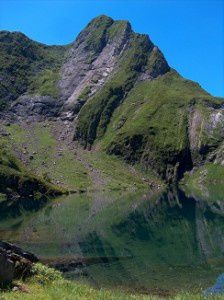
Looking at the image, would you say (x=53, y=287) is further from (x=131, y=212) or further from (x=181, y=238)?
(x=131, y=212)

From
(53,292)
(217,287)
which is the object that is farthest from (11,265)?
(217,287)

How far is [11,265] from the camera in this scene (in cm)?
2698

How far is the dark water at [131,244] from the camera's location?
58375 millimetres

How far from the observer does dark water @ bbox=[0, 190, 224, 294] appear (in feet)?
192

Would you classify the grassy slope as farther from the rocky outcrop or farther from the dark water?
the dark water

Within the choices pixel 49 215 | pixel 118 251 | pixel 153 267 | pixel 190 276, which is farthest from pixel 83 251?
pixel 49 215

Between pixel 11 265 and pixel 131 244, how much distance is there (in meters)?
65.9

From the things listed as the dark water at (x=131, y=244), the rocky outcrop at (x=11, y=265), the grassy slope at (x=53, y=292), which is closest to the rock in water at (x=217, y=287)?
the dark water at (x=131, y=244)

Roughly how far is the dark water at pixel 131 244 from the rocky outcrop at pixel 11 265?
23646mm

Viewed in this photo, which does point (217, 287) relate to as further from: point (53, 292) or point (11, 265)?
point (11, 265)

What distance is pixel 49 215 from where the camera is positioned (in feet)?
503

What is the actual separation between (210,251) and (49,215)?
82.5 metres

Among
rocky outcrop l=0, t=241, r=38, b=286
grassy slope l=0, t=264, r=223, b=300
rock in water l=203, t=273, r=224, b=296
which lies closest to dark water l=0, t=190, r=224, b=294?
rock in water l=203, t=273, r=224, b=296

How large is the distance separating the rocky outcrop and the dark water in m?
23.6
